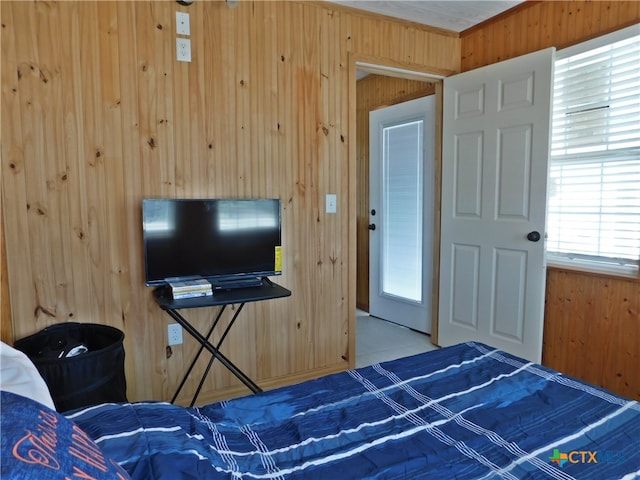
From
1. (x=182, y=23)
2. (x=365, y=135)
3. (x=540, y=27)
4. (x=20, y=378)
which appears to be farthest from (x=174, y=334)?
(x=540, y=27)

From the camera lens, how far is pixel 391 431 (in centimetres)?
122

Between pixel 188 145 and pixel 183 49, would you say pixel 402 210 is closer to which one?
pixel 188 145

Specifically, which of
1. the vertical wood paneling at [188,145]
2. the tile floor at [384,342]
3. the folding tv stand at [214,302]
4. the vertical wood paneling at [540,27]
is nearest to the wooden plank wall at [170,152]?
the vertical wood paneling at [188,145]

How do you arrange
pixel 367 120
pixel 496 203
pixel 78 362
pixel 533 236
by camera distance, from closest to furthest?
pixel 78 362
pixel 533 236
pixel 496 203
pixel 367 120

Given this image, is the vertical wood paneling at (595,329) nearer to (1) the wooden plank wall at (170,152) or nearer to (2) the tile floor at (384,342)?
(2) the tile floor at (384,342)

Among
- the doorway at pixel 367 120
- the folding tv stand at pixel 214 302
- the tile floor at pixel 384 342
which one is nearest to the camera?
the folding tv stand at pixel 214 302

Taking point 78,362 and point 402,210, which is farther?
point 402,210

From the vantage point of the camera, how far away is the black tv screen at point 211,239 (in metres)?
2.15

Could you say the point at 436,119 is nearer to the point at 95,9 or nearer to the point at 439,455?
the point at 95,9

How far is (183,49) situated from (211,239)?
3.58 feet

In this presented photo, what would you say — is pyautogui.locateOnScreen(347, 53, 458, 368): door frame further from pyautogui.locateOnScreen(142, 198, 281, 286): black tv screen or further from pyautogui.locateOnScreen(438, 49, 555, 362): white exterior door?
pyautogui.locateOnScreen(142, 198, 281, 286): black tv screen

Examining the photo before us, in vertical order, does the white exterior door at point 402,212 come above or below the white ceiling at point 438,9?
below

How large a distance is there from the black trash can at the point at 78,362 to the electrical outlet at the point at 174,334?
1.08 ft

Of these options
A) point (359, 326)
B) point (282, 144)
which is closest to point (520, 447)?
point (282, 144)
